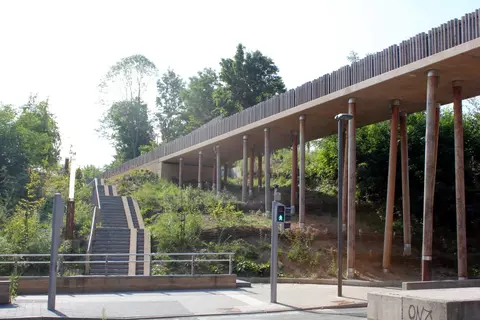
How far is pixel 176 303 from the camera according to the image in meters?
17.3

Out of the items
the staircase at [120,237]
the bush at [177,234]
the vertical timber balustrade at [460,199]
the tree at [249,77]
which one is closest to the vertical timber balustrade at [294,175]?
the bush at [177,234]

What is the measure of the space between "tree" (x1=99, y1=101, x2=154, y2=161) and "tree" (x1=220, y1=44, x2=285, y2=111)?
65.8 feet

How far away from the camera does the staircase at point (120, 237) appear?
23.6 m

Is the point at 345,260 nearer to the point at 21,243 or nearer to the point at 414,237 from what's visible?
the point at 414,237

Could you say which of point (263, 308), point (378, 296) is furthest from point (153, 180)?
point (378, 296)

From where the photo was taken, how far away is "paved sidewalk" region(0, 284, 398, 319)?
1491cm

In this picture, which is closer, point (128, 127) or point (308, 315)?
point (308, 315)

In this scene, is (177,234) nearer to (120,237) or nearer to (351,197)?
(120,237)

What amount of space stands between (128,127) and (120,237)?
2357 inches

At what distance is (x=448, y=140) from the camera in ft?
115

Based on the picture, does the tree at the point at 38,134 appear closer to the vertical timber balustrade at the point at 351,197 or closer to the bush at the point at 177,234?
the bush at the point at 177,234

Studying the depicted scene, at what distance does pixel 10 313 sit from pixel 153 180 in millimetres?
39238

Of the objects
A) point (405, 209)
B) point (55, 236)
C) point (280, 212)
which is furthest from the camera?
point (405, 209)

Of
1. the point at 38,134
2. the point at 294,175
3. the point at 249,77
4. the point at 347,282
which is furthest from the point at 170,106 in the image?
the point at 347,282
